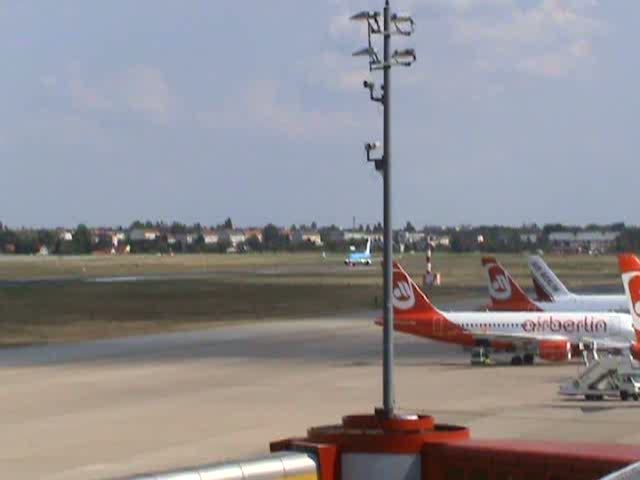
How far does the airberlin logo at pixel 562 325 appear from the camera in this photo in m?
68.4

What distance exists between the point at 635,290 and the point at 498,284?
37357 millimetres

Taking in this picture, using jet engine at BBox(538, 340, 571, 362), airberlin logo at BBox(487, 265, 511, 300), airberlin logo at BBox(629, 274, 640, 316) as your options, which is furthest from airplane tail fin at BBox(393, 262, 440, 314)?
airberlin logo at BBox(629, 274, 640, 316)

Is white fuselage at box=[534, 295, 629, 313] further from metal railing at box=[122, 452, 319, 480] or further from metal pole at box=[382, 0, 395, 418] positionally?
metal railing at box=[122, 452, 319, 480]

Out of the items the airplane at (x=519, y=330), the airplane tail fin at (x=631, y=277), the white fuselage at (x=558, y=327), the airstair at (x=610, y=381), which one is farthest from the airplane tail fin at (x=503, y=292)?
the airplane tail fin at (x=631, y=277)

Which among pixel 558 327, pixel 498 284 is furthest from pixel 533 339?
pixel 498 284

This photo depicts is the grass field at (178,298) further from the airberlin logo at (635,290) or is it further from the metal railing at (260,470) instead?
the metal railing at (260,470)

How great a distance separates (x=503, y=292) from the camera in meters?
84.6

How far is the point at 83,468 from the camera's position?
3634cm

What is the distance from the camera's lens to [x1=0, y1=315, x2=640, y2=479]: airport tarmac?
39969 millimetres

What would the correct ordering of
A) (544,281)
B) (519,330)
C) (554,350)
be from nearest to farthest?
(554,350) < (519,330) < (544,281)

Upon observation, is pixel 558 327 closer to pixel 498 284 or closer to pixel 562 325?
pixel 562 325

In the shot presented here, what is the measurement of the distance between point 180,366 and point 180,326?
27.6m

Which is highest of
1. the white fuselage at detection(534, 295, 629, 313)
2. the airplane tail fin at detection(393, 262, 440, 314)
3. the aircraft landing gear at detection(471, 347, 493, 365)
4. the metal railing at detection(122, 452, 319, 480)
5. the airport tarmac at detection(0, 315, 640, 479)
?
the airplane tail fin at detection(393, 262, 440, 314)

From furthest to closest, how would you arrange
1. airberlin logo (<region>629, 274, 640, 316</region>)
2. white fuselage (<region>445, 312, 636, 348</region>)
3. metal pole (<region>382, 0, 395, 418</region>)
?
1. white fuselage (<region>445, 312, 636, 348</region>)
2. airberlin logo (<region>629, 274, 640, 316</region>)
3. metal pole (<region>382, 0, 395, 418</region>)
